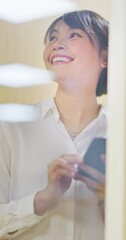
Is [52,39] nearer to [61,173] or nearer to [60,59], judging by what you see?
[60,59]

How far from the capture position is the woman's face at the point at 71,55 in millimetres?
1067

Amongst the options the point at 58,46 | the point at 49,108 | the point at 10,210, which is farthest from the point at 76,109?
the point at 10,210

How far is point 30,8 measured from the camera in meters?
1.18

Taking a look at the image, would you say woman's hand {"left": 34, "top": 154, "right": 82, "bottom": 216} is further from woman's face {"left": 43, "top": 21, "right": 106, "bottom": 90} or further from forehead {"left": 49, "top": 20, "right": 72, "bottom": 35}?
forehead {"left": 49, "top": 20, "right": 72, "bottom": 35}

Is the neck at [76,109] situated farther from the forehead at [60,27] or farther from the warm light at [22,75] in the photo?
the forehead at [60,27]

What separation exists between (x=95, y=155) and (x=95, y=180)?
6cm

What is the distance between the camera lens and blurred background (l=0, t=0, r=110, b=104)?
112 cm

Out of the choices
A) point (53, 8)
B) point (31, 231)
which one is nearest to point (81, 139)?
point (31, 231)

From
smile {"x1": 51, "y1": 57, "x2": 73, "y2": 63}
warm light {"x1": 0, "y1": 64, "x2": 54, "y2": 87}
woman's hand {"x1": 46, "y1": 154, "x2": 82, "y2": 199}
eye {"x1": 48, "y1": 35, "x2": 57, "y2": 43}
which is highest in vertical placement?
eye {"x1": 48, "y1": 35, "x2": 57, "y2": 43}

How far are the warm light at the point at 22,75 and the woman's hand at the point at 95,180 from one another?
11.2 inches

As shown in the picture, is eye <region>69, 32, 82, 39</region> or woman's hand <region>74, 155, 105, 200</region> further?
eye <region>69, 32, 82, 39</region>

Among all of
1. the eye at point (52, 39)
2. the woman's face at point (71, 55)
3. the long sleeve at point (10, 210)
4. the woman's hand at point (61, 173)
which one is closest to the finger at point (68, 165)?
the woman's hand at point (61, 173)

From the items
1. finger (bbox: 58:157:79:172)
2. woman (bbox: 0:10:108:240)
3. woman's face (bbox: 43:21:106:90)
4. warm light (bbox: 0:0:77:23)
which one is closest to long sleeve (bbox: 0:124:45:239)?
woman (bbox: 0:10:108:240)

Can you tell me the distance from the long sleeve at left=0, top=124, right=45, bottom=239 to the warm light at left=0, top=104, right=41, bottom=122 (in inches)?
3.4
